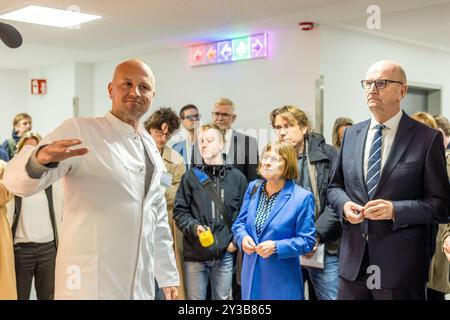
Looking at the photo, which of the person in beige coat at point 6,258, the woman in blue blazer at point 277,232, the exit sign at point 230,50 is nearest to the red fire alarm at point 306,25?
the exit sign at point 230,50

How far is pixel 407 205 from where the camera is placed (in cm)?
204

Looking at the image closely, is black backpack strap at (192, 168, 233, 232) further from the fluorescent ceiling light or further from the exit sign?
the exit sign

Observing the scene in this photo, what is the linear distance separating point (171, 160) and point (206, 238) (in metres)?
0.55

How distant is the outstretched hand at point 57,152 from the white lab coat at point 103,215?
124 mm

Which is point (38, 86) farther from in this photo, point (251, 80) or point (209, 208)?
point (251, 80)

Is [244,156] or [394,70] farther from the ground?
[394,70]

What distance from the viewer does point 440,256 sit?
106 inches

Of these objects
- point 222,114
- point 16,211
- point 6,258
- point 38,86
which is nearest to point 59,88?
point 38,86

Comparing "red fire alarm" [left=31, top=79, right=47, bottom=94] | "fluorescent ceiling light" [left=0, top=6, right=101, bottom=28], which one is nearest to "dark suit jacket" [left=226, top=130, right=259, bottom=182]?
"fluorescent ceiling light" [left=0, top=6, right=101, bottom=28]

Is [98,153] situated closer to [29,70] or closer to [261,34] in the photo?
[29,70]

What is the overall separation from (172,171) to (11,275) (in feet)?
Result: 3.20

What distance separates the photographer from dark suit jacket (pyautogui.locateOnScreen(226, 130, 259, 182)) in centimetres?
297

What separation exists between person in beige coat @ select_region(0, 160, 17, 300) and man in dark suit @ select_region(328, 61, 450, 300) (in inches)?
60.2

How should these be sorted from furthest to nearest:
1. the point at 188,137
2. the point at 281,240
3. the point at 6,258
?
the point at 188,137 → the point at 6,258 → the point at 281,240
